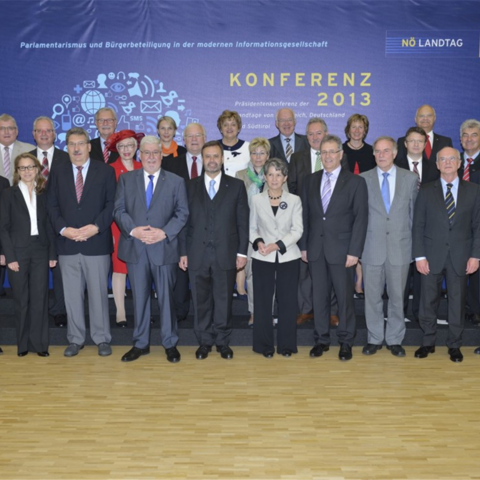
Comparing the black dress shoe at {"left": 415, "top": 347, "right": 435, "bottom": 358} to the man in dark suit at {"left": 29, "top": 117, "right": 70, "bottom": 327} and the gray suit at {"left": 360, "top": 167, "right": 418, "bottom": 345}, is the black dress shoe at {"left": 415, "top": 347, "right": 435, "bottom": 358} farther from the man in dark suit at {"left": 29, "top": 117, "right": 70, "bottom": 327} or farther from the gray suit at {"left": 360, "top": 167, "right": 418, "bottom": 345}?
the man in dark suit at {"left": 29, "top": 117, "right": 70, "bottom": 327}

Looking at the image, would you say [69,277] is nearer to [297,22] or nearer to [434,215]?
[434,215]

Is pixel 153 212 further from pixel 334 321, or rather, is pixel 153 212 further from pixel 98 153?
pixel 334 321

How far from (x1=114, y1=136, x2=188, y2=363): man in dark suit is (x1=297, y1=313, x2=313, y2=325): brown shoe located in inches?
49.2

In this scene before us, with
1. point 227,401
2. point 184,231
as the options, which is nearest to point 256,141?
point 184,231

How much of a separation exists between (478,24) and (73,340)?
5.51 metres

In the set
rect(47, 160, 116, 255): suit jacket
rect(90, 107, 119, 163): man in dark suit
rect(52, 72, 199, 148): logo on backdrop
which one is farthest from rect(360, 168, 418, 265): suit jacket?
rect(52, 72, 199, 148): logo on backdrop

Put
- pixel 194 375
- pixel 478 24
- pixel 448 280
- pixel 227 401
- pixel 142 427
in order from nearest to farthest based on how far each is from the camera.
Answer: pixel 142 427 → pixel 227 401 → pixel 194 375 → pixel 448 280 → pixel 478 24

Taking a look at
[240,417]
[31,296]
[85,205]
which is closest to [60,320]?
[31,296]

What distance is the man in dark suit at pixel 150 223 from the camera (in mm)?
5258

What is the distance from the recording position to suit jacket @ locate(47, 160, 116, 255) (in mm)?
5355

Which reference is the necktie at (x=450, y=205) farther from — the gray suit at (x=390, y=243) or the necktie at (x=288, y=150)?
the necktie at (x=288, y=150)

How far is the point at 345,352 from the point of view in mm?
5391

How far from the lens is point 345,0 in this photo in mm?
7301

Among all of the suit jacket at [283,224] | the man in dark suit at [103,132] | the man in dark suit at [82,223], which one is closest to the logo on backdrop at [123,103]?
the man in dark suit at [103,132]
